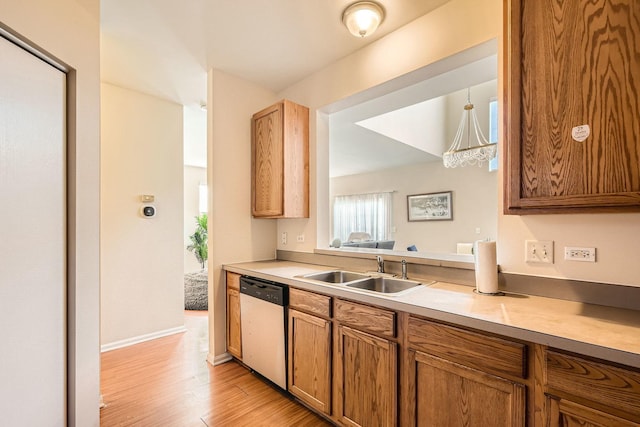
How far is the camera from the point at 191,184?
23.4 ft

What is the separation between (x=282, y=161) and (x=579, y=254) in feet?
6.69

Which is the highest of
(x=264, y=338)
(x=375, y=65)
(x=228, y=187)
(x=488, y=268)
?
(x=375, y=65)

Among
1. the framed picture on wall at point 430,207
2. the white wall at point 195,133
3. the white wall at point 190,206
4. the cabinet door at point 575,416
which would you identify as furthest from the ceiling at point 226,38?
the framed picture on wall at point 430,207

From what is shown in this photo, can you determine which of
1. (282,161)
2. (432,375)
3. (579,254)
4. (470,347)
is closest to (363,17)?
(282,161)

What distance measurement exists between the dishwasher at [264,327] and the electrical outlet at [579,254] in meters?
1.60

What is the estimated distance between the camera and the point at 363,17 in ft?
6.03

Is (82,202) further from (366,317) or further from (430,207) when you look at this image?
(430,207)

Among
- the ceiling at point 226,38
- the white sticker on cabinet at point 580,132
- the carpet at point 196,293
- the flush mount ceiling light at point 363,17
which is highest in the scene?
the ceiling at point 226,38

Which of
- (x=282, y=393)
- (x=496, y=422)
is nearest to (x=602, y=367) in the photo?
(x=496, y=422)

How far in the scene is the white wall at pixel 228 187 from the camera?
2586 mm

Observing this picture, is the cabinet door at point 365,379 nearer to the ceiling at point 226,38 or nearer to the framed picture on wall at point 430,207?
the ceiling at point 226,38

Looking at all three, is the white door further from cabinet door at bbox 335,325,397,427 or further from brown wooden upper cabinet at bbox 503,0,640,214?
brown wooden upper cabinet at bbox 503,0,640,214

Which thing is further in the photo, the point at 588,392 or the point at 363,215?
the point at 363,215

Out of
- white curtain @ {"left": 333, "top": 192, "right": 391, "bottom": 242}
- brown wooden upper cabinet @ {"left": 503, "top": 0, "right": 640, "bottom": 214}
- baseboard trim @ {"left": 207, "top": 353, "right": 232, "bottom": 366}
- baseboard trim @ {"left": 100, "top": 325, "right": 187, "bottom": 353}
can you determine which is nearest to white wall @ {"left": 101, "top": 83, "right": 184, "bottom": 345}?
baseboard trim @ {"left": 100, "top": 325, "right": 187, "bottom": 353}
